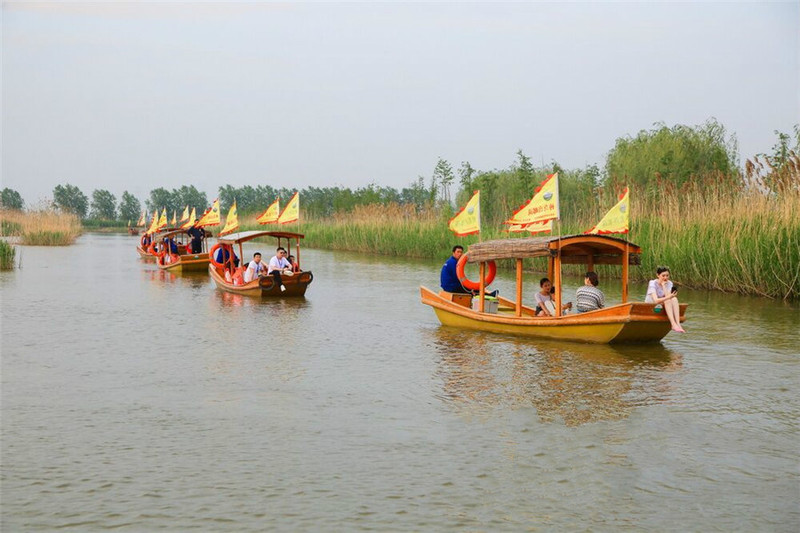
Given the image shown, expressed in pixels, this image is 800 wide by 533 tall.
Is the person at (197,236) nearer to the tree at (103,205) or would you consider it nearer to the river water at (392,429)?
the river water at (392,429)

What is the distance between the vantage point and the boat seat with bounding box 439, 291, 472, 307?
52.8 ft

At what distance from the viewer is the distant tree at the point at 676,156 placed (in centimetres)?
3833

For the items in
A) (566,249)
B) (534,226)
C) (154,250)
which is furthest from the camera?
(154,250)

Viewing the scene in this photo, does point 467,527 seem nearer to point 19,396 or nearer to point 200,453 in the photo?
point 200,453

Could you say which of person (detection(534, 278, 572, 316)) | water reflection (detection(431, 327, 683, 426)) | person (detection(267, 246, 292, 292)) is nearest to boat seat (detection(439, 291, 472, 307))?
water reflection (detection(431, 327, 683, 426))

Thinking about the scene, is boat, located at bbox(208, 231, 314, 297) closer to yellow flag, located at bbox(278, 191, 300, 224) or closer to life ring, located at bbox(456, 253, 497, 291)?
yellow flag, located at bbox(278, 191, 300, 224)

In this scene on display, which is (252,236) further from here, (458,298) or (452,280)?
(458,298)

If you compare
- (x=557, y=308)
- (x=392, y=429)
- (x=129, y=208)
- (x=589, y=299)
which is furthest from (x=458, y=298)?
(x=129, y=208)

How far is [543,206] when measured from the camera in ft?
47.7

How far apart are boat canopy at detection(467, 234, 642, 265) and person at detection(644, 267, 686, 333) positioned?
95 centimetres

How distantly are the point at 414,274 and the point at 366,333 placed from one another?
13.7m

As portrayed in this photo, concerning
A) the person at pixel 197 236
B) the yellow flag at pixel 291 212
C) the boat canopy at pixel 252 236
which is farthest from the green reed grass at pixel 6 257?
the yellow flag at pixel 291 212

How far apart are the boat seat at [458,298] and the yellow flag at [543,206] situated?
1.94 metres

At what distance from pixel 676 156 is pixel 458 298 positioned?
26252 mm
